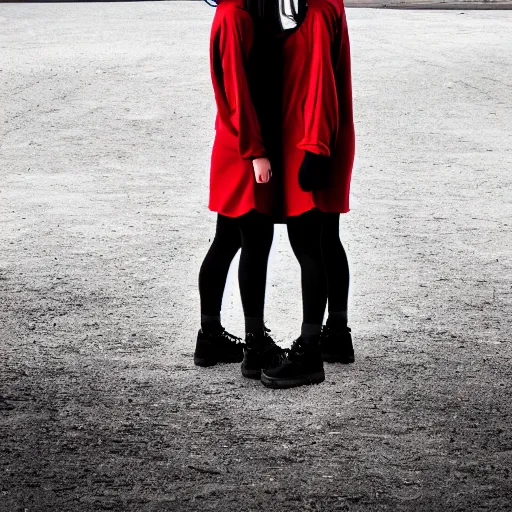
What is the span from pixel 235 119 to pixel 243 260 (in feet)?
2.10

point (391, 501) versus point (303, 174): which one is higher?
point (303, 174)

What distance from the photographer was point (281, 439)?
3.94 metres

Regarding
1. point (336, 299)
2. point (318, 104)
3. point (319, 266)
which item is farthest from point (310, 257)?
point (318, 104)

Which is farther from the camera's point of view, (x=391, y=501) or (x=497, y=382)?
(x=497, y=382)

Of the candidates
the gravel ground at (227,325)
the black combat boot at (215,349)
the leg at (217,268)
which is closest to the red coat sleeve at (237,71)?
the leg at (217,268)

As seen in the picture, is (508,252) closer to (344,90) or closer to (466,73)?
(344,90)

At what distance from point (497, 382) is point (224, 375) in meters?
1.21

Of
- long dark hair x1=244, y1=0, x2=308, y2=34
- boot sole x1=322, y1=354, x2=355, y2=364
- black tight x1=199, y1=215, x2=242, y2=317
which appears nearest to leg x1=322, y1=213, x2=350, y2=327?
boot sole x1=322, y1=354, x2=355, y2=364

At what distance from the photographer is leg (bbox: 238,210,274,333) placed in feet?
14.1

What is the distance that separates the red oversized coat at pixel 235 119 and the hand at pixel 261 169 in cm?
3

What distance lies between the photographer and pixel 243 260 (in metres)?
4.41

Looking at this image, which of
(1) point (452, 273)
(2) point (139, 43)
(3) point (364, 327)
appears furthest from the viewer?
(2) point (139, 43)

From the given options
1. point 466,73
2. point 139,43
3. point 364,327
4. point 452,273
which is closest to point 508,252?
point 452,273

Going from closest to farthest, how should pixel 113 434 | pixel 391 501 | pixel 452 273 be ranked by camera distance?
1. pixel 391 501
2. pixel 113 434
3. pixel 452 273
